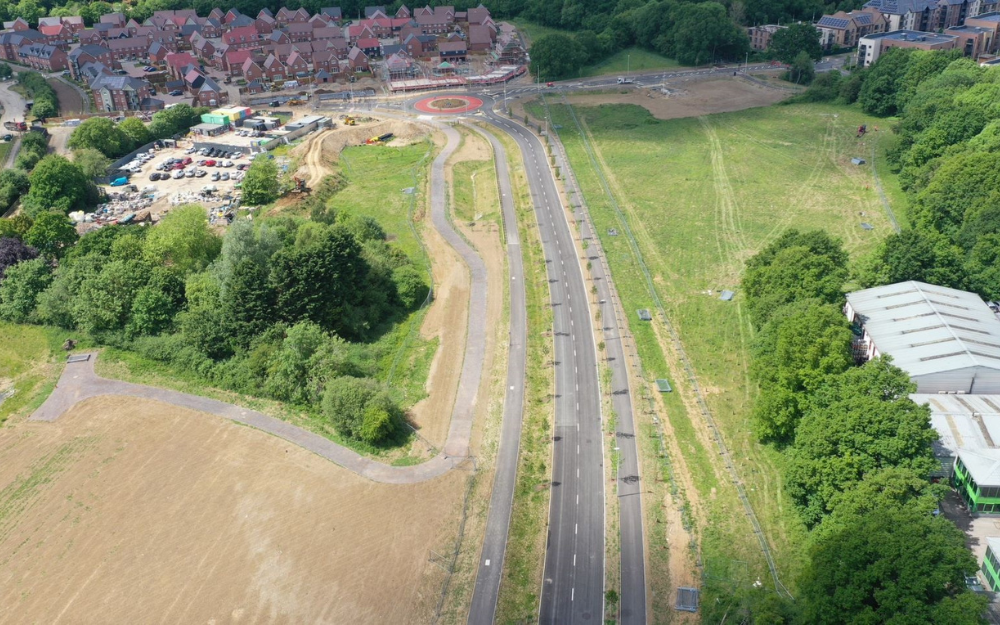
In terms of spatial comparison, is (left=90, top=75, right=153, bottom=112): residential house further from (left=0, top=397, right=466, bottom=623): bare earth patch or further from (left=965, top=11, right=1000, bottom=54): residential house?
(left=965, top=11, right=1000, bottom=54): residential house

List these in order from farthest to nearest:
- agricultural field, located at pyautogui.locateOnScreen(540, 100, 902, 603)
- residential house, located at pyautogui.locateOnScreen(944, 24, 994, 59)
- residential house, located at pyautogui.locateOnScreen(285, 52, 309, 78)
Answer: residential house, located at pyautogui.locateOnScreen(285, 52, 309, 78), residential house, located at pyautogui.locateOnScreen(944, 24, 994, 59), agricultural field, located at pyautogui.locateOnScreen(540, 100, 902, 603)

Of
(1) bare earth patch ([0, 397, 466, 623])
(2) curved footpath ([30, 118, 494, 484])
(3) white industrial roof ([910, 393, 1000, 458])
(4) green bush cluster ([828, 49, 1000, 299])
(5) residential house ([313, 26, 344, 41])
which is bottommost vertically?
(1) bare earth patch ([0, 397, 466, 623])

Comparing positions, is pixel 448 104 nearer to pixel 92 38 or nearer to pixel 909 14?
pixel 92 38

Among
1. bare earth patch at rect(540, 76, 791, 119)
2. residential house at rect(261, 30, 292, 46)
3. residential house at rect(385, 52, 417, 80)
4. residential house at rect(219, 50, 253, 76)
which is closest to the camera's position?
bare earth patch at rect(540, 76, 791, 119)

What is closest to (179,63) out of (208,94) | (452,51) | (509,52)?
(208,94)

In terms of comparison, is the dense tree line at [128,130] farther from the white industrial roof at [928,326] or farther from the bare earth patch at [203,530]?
the white industrial roof at [928,326]

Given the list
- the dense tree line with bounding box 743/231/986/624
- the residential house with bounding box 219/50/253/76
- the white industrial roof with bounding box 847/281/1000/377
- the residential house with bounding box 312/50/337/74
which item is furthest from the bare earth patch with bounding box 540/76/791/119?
the dense tree line with bounding box 743/231/986/624

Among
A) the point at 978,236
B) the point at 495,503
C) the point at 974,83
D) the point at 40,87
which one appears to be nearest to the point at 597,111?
the point at 974,83
